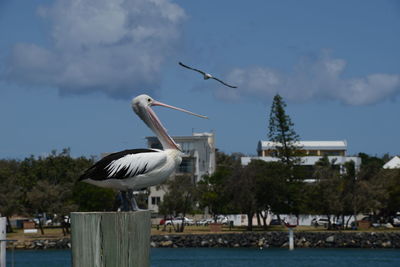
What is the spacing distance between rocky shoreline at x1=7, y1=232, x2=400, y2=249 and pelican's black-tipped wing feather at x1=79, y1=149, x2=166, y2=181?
51596 millimetres

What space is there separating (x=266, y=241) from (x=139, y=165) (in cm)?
5351

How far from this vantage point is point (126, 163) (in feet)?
21.7

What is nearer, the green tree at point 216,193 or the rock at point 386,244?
the rock at point 386,244

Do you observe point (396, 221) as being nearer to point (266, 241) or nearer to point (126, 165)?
point (266, 241)

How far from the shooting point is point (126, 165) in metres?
6.59

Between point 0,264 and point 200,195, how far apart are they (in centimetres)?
4968

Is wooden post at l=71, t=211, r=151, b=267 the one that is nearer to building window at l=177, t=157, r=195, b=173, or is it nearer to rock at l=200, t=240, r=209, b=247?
rock at l=200, t=240, r=209, b=247

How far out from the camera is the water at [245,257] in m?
46.3

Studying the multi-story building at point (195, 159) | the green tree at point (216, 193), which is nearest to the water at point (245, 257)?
the green tree at point (216, 193)

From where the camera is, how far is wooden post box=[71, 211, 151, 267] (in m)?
4.93

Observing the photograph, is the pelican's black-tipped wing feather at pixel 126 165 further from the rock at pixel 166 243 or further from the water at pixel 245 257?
the rock at pixel 166 243

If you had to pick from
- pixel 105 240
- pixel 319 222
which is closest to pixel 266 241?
pixel 319 222

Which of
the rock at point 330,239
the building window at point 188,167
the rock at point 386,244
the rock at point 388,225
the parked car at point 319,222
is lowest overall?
the rock at point 386,244

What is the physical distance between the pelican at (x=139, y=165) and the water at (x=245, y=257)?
3753 centimetres
